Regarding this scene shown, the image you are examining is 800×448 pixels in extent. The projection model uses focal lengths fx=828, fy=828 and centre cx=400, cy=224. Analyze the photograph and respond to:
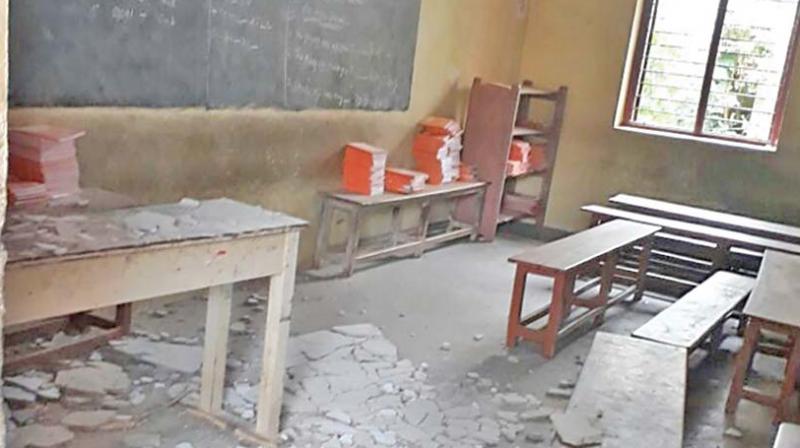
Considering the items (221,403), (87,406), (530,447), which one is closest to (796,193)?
(530,447)

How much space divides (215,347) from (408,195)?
8.39ft

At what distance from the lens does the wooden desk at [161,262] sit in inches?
77.4

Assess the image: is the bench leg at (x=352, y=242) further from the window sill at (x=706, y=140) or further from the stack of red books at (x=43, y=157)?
the window sill at (x=706, y=140)

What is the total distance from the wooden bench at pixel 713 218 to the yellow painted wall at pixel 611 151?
28 cm

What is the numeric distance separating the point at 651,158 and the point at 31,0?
475cm

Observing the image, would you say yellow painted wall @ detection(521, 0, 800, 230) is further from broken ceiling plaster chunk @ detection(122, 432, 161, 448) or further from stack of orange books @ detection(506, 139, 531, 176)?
broken ceiling plaster chunk @ detection(122, 432, 161, 448)

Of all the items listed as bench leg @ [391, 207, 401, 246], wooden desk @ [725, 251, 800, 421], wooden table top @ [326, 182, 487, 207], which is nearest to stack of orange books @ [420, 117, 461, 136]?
wooden table top @ [326, 182, 487, 207]

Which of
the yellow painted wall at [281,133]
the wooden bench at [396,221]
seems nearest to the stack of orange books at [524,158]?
the wooden bench at [396,221]

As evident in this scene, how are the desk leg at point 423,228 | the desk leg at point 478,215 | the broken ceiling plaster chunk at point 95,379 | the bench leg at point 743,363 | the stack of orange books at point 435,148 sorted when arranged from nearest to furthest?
the broken ceiling plaster chunk at point 95,379 → the bench leg at point 743,363 → the desk leg at point 423,228 → the stack of orange books at point 435,148 → the desk leg at point 478,215

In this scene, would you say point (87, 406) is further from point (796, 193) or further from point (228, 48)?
point (796, 193)

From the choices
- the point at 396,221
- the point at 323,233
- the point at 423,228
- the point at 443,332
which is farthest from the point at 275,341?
the point at 423,228

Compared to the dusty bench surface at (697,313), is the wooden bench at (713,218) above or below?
above

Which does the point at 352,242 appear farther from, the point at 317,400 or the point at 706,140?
the point at 706,140

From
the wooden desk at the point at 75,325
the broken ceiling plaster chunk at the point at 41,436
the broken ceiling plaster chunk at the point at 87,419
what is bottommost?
the broken ceiling plaster chunk at the point at 41,436
